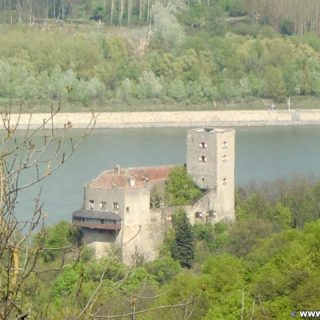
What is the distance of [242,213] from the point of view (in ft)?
52.7

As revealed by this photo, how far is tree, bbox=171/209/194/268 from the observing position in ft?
47.8

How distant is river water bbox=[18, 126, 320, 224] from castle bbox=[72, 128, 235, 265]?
763 mm

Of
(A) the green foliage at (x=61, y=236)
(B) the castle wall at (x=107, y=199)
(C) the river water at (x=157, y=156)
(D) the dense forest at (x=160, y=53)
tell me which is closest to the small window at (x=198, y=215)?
(B) the castle wall at (x=107, y=199)

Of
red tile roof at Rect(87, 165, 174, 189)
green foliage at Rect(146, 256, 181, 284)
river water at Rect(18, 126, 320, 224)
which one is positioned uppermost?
red tile roof at Rect(87, 165, 174, 189)

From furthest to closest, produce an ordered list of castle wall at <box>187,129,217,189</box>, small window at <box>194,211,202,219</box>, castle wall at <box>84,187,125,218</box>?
castle wall at <box>187,129,217,189</box> < small window at <box>194,211,202,219</box> < castle wall at <box>84,187,125,218</box>

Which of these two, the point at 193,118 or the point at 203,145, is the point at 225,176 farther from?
the point at 193,118

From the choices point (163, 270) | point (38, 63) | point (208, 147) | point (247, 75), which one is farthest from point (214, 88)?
point (163, 270)

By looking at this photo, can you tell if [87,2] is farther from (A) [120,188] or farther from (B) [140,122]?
(A) [120,188]

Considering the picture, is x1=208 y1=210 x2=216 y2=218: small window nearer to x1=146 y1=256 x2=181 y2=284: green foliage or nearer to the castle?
the castle

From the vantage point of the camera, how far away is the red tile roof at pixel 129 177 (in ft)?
50.4

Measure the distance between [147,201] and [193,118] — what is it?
20.8 m

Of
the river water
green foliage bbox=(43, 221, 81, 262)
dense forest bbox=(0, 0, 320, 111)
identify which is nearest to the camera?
green foliage bbox=(43, 221, 81, 262)

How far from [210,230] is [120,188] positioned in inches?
38.9

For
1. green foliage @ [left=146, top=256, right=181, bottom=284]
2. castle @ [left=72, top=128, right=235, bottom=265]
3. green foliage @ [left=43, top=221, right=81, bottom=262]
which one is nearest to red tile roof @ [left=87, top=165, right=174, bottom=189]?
castle @ [left=72, top=128, right=235, bottom=265]
